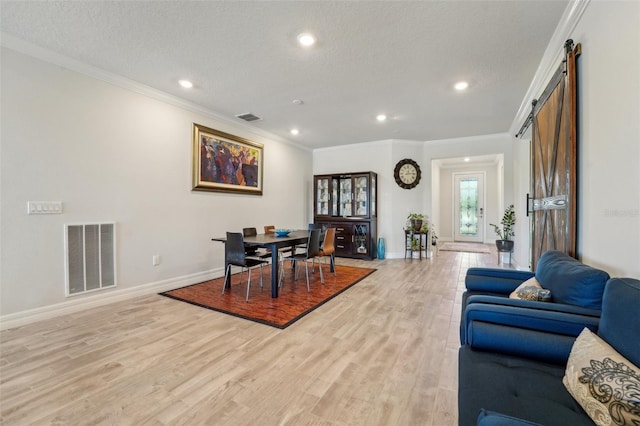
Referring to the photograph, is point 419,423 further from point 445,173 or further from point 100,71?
point 445,173

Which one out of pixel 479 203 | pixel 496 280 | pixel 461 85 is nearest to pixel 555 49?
pixel 461 85

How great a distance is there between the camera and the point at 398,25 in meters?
2.39

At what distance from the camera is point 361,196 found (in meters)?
6.46

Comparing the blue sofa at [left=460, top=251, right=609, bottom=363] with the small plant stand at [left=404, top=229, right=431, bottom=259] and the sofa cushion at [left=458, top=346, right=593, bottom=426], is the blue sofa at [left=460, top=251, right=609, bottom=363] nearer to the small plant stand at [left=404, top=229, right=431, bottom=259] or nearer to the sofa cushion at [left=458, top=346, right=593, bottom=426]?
the sofa cushion at [left=458, top=346, right=593, bottom=426]

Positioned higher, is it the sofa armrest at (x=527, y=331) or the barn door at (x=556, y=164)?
the barn door at (x=556, y=164)

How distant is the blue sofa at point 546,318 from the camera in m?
1.27

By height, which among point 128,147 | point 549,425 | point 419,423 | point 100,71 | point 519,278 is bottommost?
point 419,423

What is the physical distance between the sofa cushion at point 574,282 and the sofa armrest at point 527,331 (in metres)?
0.17

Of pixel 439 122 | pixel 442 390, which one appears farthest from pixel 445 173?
pixel 442 390

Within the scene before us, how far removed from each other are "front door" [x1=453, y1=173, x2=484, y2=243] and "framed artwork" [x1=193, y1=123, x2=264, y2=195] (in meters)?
7.23

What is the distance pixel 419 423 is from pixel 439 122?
187 inches

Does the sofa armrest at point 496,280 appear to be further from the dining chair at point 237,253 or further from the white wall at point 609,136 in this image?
the dining chair at point 237,253

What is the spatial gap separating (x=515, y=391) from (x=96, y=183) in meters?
4.05

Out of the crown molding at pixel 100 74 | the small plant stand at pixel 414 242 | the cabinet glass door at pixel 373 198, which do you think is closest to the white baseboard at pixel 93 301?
the crown molding at pixel 100 74
